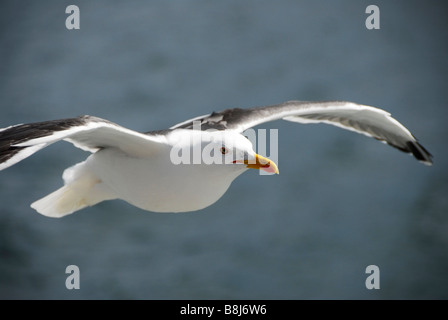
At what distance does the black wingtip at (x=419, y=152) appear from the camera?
4.50 metres

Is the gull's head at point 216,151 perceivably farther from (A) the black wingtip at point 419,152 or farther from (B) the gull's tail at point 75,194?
(A) the black wingtip at point 419,152

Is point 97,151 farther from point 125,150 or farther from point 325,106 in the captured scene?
point 325,106

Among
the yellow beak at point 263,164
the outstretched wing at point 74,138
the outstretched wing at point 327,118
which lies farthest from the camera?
the outstretched wing at point 327,118

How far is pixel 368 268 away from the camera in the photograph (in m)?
8.73

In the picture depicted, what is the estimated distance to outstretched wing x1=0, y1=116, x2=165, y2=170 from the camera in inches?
106

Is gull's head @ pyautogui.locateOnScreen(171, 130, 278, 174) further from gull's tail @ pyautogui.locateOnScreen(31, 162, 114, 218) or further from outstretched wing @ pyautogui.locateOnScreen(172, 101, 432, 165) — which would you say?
gull's tail @ pyautogui.locateOnScreen(31, 162, 114, 218)

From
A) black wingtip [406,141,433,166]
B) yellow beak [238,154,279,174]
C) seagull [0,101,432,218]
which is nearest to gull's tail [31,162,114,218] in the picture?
seagull [0,101,432,218]

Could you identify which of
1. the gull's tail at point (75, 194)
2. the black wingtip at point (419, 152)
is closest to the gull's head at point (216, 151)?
the gull's tail at point (75, 194)

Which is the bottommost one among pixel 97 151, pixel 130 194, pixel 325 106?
pixel 130 194

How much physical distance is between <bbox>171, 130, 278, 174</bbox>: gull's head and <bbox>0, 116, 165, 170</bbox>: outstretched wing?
0.34 ft

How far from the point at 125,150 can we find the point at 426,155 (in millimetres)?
2047

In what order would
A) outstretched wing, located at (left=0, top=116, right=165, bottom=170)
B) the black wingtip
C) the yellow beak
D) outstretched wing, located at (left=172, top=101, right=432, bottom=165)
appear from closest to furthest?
1. outstretched wing, located at (left=0, top=116, right=165, bottom=170)
2. the yellow beak
3. outstretched wing, located at (left=172, top=101, right=432, bottom=165)
4. the black wingtip

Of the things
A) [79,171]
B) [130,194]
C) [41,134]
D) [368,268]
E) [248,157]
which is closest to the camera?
[41,134]

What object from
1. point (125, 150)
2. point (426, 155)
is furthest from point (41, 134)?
point (426, 155)
